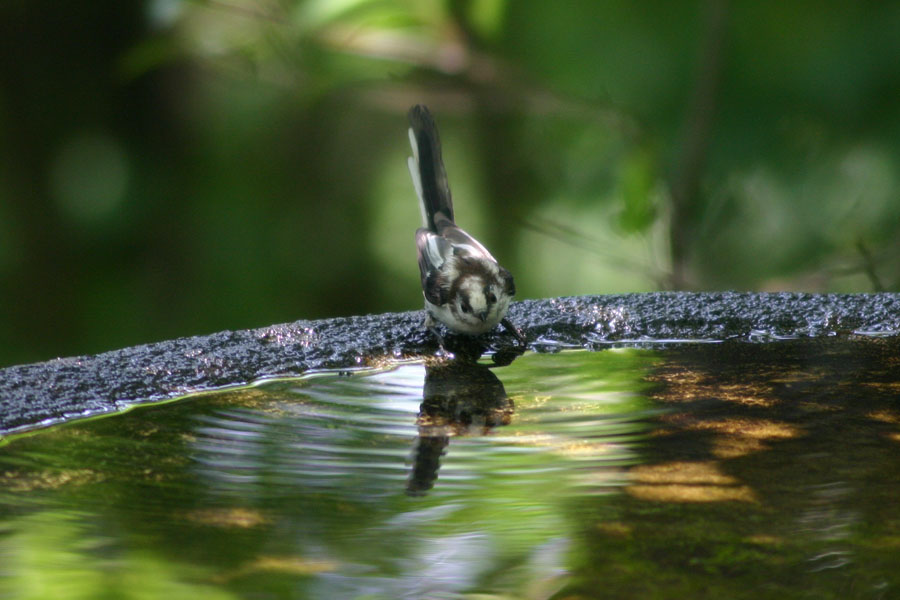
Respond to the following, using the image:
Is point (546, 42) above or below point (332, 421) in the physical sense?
above

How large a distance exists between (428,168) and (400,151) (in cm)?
279

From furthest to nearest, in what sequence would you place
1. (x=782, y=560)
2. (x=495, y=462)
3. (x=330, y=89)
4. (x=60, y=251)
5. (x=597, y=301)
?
1. (x=60, y=251)
2. (x=330, y=89)
3. (x=597, y=301)
4. (x=495, y=462)
5. (x=782, y=560)

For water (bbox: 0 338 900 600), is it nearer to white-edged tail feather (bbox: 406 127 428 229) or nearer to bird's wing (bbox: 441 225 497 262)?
bird's wing (bbox: 441 225 497 262)

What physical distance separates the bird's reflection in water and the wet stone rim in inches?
6.4

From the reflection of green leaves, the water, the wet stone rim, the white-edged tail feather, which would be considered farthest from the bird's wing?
the reflection of green leaves

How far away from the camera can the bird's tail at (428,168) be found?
121 inches

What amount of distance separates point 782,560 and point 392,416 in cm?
83

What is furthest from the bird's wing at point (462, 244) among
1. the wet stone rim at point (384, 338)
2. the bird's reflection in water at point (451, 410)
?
the bird's reflection in water at point (451, 410)

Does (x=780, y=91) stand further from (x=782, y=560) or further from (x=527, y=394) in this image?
(x=782, y=560)

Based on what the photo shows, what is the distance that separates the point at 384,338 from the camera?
7.75ft

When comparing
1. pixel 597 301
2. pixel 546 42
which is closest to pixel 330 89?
pixel 546 42

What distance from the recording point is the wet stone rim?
1.95m

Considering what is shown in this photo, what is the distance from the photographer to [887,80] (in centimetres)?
466

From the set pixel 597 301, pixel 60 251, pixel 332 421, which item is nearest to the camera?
pixel 332 421
